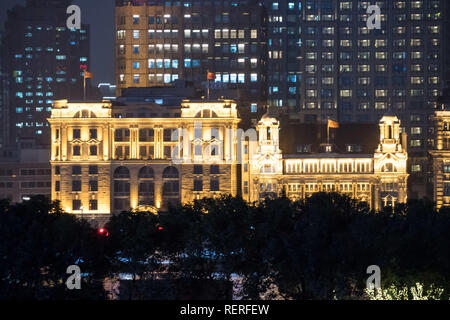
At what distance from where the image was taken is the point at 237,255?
118062 mm

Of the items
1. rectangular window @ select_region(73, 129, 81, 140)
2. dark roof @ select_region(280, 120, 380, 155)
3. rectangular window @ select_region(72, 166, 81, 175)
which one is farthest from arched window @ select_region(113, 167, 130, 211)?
dark roof @ select_region(280, 120, 380, 155)

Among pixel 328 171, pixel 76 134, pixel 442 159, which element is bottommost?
pixel 328 171

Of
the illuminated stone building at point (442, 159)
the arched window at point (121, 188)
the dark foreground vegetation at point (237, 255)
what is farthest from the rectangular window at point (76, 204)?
the illuminated stone building at point (442, 159)

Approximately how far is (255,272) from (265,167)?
6810 cm

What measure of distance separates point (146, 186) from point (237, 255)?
73590 millimetres

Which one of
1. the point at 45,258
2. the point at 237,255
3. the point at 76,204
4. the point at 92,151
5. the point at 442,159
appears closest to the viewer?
the point at 45,258

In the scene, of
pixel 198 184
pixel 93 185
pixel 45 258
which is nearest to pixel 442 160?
pixel 198 184

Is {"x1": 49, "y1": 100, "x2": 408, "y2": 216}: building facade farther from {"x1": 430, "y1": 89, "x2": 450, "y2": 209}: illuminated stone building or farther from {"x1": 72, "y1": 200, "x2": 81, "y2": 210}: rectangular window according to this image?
{"x1": 430, "y1": 89, "x2": 450, "y2": 209}: illuminated stone building

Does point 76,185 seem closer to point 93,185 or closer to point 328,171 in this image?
point 93,185

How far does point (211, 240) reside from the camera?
398 feet

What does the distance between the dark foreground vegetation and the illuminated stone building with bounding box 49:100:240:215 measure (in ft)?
185

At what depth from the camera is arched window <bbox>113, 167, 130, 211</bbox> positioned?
189 metres
